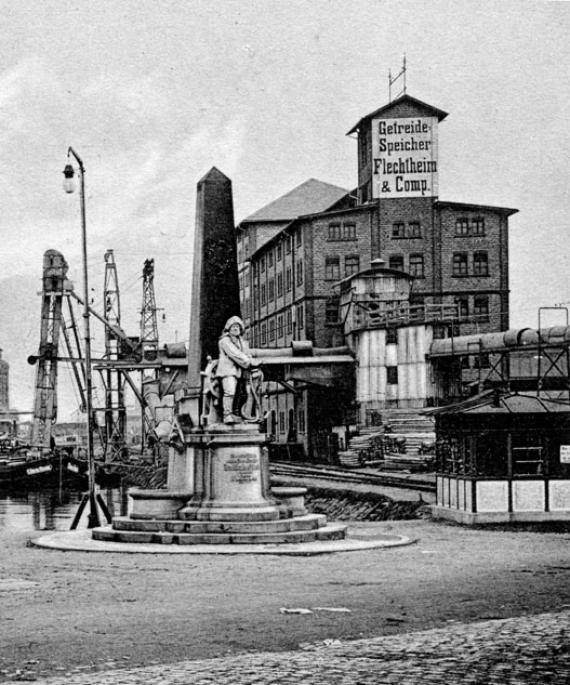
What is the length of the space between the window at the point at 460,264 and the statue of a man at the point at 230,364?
49948 mm

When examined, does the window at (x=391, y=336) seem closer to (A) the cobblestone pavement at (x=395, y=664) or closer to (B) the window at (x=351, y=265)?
(B) the window at (x=351, y=265)

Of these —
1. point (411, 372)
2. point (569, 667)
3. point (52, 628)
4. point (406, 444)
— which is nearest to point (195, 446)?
point (52, 628)

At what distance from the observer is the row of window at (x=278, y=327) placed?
7219 centimetres

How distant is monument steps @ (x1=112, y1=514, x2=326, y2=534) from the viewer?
801 inches

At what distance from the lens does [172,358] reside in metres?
60.6

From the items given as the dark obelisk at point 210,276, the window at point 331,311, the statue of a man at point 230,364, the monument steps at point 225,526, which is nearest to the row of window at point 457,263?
the window at point 331,311

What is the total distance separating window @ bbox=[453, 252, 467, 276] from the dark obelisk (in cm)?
4818

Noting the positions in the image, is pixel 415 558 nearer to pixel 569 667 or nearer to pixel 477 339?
pixel 569 667

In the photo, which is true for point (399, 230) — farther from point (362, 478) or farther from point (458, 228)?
point (362, 478)

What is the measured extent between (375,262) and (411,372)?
340 inches

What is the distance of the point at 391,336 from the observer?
197ft

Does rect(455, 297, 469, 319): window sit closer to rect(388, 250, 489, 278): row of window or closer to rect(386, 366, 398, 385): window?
rect(388, 250, 489, 278): row of window

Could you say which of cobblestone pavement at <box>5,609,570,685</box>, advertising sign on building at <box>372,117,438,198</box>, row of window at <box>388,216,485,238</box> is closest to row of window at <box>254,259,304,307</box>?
row of window at <box>388,216,485,238</box>

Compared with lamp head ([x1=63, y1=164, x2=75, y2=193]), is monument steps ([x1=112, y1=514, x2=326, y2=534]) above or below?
below
